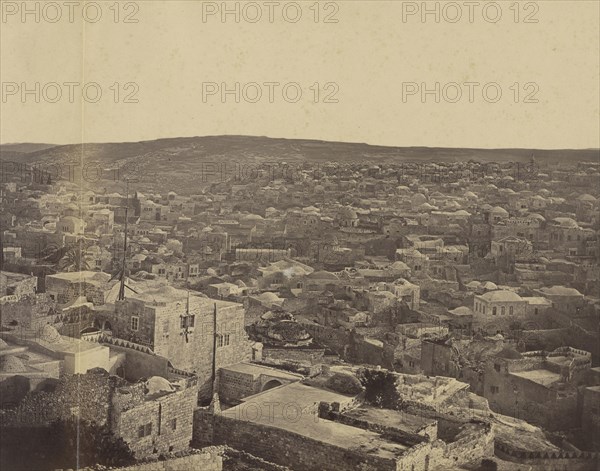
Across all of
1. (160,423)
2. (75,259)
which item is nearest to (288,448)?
(160,423)

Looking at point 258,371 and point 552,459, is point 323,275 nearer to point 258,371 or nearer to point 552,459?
point 258,371

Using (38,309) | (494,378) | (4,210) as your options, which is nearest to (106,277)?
(38,309)

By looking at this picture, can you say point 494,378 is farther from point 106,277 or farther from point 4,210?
point 4,210

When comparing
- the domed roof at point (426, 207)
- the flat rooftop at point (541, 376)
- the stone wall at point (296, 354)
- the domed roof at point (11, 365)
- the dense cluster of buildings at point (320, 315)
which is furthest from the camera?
the stone wall at point (296, 354)

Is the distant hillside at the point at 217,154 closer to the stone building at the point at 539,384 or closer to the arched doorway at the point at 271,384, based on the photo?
the stone building at the point at 539,384

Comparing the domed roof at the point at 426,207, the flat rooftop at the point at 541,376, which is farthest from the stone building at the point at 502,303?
the domed roof at the point at 426,207

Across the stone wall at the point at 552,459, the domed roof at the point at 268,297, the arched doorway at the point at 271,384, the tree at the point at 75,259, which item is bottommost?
the stone wall at the point at 552,459

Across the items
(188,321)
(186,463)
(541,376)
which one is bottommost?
(186,463)
